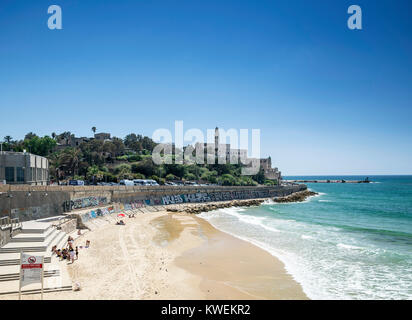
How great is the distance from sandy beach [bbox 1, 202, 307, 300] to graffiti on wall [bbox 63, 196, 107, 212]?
4.77 m

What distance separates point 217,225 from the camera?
45.3 meters

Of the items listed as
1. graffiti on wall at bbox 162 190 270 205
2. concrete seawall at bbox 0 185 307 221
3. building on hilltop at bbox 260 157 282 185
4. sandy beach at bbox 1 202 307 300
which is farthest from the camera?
building on hilltop at bbox 260 157 282 185

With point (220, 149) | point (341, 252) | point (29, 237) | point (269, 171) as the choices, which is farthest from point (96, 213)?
point (269, 171)

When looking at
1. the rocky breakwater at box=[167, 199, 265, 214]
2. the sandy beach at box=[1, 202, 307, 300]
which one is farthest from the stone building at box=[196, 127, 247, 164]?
the sandy beach at box=[1, 202, 307, 300]

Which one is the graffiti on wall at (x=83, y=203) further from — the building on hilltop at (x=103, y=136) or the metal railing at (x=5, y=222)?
the building on hilltop at (x=103, y=136)

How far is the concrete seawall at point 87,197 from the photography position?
1099 inches

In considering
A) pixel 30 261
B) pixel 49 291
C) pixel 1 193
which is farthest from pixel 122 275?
pixel 1 193

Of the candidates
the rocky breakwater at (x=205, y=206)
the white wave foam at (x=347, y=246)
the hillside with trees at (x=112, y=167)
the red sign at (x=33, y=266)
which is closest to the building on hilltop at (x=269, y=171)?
the hillside with trees at (x=112, y=167)

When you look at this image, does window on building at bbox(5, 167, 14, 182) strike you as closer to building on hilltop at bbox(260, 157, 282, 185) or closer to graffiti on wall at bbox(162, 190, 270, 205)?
graffiti on wall at bbox(162, 190, 270, 205)

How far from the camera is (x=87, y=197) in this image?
4212 cm

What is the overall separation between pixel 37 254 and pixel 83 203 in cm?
2622

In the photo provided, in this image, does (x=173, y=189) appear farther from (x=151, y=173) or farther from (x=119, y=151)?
(x=119, y=151)

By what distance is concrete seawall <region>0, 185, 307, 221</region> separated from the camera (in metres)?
27.9
